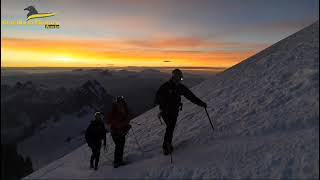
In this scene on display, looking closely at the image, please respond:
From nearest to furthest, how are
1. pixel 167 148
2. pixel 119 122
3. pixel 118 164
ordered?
pixel 167 148 < pixel 119 122 < pixel 118 164

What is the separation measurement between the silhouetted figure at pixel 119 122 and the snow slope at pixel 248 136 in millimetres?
615

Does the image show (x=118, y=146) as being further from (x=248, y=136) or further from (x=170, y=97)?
(x=248, y=136)

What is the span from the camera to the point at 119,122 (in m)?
15.6

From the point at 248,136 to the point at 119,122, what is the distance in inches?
172

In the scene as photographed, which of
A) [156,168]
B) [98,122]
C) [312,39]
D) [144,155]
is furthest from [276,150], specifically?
[312,39]

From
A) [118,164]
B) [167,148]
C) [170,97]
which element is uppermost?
[170,97]

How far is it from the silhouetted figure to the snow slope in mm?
615

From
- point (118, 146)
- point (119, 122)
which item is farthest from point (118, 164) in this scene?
point (119, 122)

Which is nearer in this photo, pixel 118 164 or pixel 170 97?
pixel 170 97

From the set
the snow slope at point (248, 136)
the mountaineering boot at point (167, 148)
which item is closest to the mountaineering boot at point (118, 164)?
the snow slope at point (248, 136)

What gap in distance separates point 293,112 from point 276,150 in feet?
8.41

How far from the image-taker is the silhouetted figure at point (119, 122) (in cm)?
1552

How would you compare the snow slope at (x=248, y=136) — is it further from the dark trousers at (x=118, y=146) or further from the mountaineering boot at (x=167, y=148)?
the dark trousers at (x=118, y=146)

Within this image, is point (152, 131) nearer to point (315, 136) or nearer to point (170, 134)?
point (170, 134)
